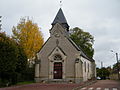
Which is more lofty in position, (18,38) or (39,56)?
(18,38)

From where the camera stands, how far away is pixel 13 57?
2603 centimetres

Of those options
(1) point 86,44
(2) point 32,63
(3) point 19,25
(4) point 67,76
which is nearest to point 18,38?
(3) point 19,25

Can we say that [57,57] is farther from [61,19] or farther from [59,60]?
[61,19]

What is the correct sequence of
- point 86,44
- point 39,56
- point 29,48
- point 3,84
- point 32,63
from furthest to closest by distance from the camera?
1. point 86,44
2. point 32,63
3. point 29,48
4. point 39,56
5. point 3,84

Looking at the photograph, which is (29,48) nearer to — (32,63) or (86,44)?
(32,63)

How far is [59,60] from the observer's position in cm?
3456

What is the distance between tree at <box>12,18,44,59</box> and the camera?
38.2 metres

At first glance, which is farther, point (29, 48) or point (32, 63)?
point (32, 63)

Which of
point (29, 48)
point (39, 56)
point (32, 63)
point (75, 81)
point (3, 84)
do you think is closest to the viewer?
point (3, 84)

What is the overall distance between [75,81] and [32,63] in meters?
13.4

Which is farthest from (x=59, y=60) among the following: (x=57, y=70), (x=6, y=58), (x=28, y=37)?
(x=6, y=58)

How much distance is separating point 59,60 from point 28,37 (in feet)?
28.5

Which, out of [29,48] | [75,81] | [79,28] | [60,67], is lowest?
[75,81]

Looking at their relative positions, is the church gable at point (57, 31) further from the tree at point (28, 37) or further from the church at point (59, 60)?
the tree at point (28, 37)
